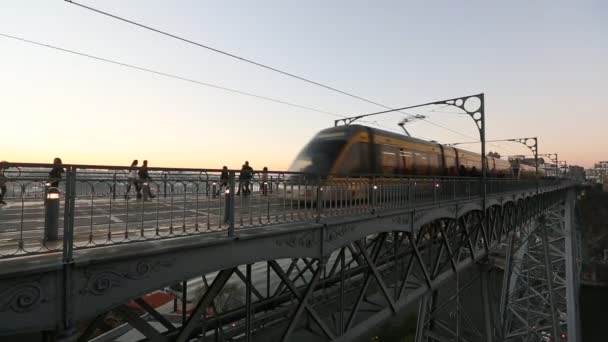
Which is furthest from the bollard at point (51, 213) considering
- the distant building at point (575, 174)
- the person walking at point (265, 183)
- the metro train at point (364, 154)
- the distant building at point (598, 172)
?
the distant building at point (598, 172)

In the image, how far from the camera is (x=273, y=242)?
5344mm

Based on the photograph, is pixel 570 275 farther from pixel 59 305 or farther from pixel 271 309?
pixel 59 305

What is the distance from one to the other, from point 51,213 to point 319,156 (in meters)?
8.55

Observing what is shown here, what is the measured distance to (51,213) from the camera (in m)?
3.65

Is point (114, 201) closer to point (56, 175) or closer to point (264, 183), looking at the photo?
point (56, 175)

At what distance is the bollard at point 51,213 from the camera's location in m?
3.56

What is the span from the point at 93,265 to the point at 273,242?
8.20 ft

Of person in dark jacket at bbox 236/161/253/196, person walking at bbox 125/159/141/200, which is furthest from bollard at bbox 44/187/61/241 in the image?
person in dark jacket at bbox 236/161/253/196

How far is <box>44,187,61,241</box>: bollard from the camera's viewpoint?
3.56 m

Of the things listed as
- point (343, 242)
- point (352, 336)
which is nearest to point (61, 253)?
point (343, 242)

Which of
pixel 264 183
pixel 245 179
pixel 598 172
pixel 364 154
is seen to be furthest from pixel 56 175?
pixel 598 172

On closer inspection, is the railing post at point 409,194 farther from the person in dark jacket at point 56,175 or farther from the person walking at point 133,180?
the person in dark jacket at point 56,175

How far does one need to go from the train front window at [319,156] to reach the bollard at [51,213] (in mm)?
8051

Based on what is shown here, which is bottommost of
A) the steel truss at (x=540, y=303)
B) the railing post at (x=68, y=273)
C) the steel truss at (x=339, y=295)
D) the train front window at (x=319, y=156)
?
the steel truss at (x=540, y=303)
